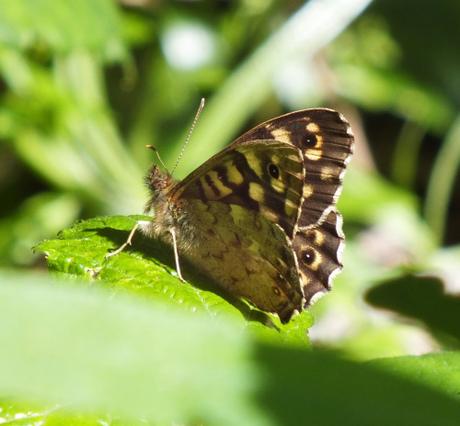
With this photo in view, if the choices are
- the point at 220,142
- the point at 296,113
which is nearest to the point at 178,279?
the point at 296,113

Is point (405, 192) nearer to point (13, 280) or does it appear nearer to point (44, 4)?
point (44, 4)

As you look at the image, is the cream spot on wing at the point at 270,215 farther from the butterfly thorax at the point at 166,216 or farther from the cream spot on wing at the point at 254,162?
the butterfly thorax at the point at 166,216

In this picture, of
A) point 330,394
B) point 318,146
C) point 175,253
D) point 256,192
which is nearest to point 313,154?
point 318,146

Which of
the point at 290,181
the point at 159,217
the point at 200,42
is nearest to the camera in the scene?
the point at 290,181

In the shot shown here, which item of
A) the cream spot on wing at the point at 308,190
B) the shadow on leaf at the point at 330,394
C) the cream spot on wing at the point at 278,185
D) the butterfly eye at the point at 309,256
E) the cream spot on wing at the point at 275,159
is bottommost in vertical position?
the butterfly eye at the point at 309,256

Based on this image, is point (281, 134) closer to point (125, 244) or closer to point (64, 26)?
point (125, 244)

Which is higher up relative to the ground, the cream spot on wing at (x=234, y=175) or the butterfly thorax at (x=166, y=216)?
the cream spot on wing at (x=234, y=175)

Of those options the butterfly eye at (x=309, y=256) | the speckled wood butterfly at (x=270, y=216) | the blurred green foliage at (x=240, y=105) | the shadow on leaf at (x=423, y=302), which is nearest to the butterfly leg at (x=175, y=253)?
the speckled wood butterfly at (x=270, y=216)
